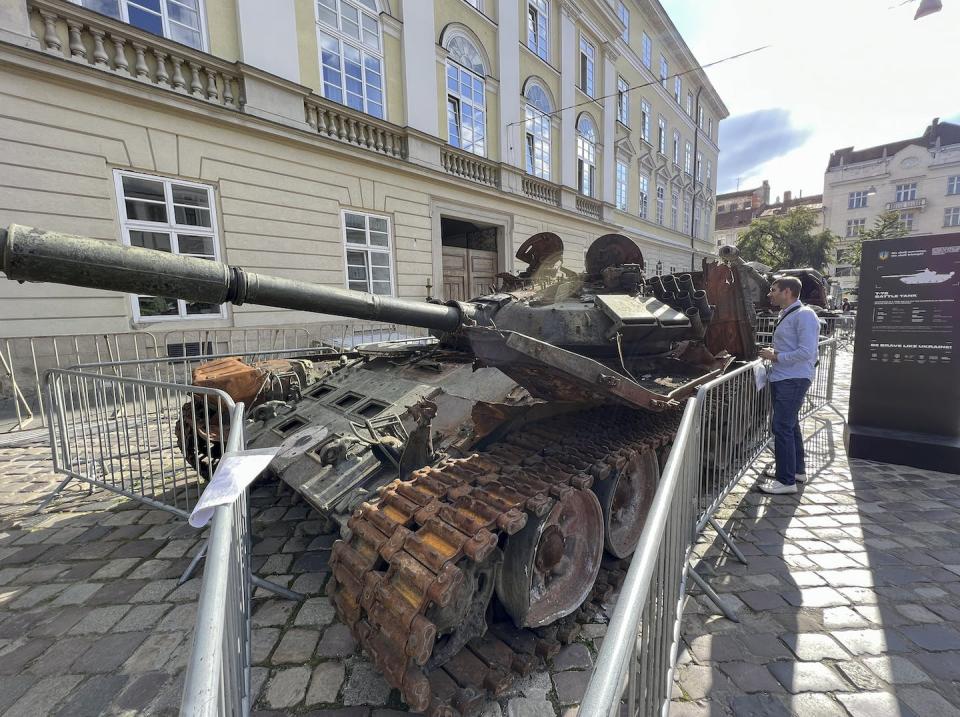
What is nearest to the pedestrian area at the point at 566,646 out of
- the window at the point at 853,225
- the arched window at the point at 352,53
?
the arched window at the point at 352,53

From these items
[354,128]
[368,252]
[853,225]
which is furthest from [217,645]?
[853,225]

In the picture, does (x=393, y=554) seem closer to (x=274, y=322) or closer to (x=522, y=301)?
(x=522, y=301)

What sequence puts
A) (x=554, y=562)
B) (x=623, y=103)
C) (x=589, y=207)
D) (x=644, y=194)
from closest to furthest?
1. (x=554, y=562)
2. (x=589, y=207)
3. (x=623, y=103)
4. (x=644, y=194)

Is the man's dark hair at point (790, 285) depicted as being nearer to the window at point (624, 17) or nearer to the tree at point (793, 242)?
the window at point (624, 17)

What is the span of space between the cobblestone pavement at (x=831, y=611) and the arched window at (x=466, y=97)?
13.1 meters

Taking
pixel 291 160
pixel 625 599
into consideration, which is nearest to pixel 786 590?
pixel 625 599

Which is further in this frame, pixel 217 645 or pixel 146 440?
pixel 146 440

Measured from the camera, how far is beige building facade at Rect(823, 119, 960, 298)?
48.7 m

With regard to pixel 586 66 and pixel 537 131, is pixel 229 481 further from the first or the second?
pixel 586 66

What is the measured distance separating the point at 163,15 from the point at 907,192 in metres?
68.1

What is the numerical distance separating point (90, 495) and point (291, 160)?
7.85 m

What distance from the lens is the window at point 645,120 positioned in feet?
83.2

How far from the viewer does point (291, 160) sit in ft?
33.1

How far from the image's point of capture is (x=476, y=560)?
2127 millimetres
